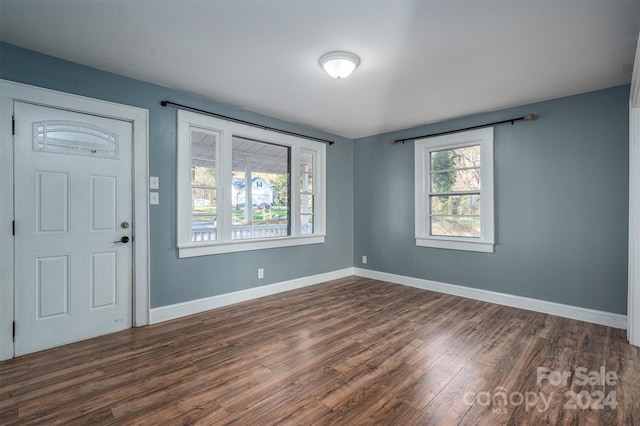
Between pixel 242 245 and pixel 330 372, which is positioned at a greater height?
pixel 242 245

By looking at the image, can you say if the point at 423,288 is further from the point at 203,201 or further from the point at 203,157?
the point at 203,157

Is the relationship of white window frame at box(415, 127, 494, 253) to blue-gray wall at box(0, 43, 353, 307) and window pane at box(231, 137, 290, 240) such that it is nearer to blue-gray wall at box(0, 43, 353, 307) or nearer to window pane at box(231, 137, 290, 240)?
blue-gray wall at box(0, 43, 353, 307)

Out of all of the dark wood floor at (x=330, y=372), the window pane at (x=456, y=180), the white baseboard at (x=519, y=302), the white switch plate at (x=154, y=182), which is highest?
the window pane at (x=456, y=180)

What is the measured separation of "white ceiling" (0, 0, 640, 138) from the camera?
207 centimetres

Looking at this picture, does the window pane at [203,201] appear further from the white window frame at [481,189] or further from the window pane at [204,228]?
the white window frame at [481,189]

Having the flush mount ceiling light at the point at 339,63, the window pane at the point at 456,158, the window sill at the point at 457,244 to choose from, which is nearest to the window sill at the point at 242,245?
the window sill at the point at 457,244

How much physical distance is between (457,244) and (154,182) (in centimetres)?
403

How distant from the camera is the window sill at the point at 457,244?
4164 millimetres

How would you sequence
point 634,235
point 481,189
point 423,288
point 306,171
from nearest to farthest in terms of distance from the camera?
point 634,235, point 481,189, point 423,288, point 306,171

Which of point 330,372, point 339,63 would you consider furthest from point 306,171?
point 330,372

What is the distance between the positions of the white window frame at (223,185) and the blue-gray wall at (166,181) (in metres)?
0.08

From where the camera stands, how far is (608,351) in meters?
2.68

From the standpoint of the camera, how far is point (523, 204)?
3881 millimetres

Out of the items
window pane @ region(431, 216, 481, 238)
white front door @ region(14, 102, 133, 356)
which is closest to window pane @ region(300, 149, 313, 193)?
window pane @ region(431, 216, 481, 238)
